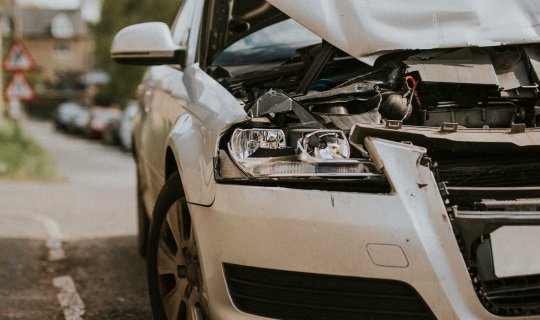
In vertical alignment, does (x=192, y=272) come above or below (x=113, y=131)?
above

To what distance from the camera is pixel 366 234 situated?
274 centimetres

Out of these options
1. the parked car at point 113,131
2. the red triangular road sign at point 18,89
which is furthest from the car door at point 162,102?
the parked car at point 113,131

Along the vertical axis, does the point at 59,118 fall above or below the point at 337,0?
below

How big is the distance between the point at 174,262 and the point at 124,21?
48229mm

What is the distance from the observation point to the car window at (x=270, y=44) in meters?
4.64

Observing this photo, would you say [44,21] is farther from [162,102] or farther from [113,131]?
[162,102]

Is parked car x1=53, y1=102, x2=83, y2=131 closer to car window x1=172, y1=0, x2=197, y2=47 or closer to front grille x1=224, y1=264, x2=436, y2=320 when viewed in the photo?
car window x1=172, y1=0, x2=197, y2=47

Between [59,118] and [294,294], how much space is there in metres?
54.9

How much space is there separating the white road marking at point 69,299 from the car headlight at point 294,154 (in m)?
1.99

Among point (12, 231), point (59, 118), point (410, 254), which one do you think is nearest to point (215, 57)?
point (410, 254)

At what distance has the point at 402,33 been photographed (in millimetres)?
3787

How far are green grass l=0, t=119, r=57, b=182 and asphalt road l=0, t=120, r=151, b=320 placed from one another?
18.5 feet

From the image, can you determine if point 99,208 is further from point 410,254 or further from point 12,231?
point 410,254

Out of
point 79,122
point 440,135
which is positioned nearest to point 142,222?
point 440,135
